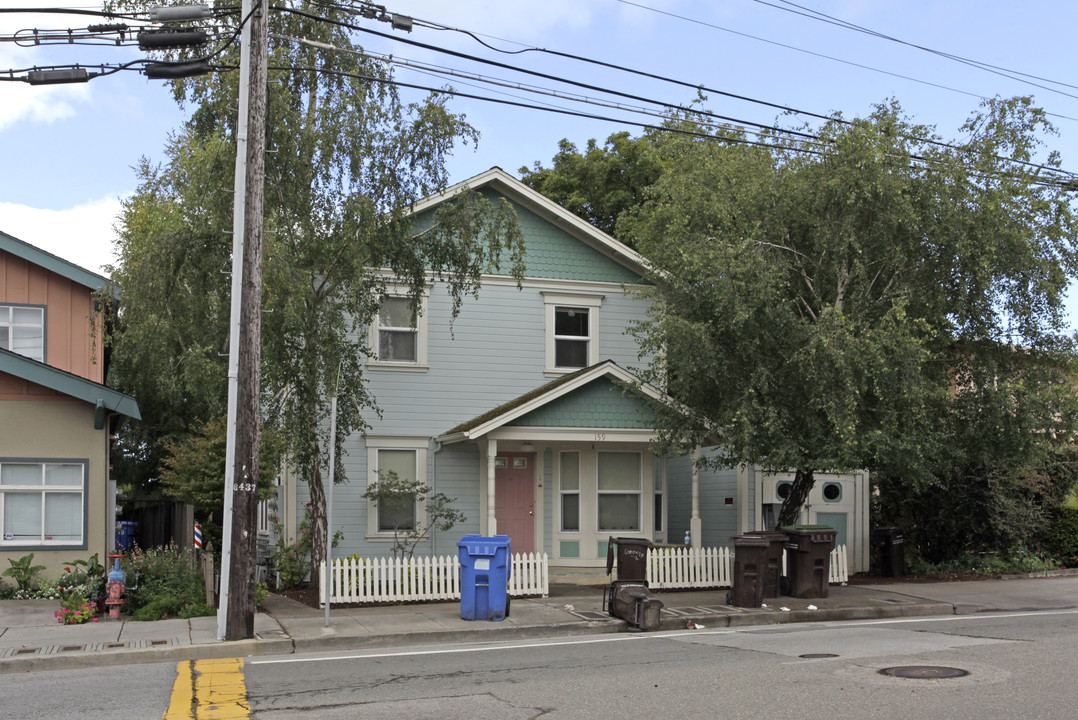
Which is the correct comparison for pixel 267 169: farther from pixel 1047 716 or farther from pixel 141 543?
pixel 141 543

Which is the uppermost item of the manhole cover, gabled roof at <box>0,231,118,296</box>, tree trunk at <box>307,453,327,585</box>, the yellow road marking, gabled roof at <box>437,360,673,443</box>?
gabled roof at <box>0,231,118,296</box>

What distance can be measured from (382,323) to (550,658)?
398 inches

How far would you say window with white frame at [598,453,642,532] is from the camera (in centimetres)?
2050

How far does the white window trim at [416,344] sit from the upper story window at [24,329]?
5837 mm

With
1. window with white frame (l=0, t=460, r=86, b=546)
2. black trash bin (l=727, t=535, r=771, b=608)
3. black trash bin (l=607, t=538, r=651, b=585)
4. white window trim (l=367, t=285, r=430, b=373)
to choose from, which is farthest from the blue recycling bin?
window with white frame (l=0, t=460, r=86, b=546)

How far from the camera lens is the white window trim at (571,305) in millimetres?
20688

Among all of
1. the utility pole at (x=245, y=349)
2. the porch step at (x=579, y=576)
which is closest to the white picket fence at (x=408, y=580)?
the porch step at (x=579, y=576)

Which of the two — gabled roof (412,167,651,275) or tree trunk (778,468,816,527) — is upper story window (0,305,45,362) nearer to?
gabled roof (412,167,651,275)

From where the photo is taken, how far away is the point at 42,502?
16.4 meters

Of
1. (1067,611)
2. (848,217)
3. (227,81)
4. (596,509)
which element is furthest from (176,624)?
(1067,611)

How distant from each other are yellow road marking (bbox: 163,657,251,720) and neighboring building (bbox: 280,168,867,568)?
8150 mm

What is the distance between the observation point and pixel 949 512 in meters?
20.7

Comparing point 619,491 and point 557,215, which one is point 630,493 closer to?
point 619,491

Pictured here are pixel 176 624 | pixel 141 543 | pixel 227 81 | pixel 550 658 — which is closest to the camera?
pixel 550 658
